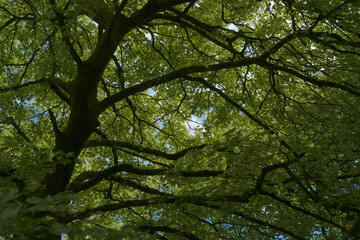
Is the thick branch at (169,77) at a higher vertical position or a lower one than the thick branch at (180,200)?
higher

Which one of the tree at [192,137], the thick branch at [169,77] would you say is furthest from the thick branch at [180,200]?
the thick branch at [169,77]

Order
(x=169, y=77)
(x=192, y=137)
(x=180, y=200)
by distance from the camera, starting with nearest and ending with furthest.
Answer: (x=180, y=200) → (x=169, y=77) → (x=192, y=137)

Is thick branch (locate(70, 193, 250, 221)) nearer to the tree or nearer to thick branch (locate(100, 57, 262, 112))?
the tree

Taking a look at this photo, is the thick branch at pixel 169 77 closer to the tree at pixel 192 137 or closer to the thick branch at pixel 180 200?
the tree at pixel 192 137

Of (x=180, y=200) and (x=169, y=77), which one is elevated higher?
(x=169, y=77)

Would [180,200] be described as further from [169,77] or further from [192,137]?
[192,137]

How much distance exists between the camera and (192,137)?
42.6ft

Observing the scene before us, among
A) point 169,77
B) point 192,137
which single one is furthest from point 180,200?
point 192,137

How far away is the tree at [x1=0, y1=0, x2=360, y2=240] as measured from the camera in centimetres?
509

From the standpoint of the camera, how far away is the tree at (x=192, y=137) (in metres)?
5.09

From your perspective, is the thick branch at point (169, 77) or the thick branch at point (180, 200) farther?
the thick branch at point (169, 77)

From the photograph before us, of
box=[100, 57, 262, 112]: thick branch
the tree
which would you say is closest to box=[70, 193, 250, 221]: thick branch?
the tree

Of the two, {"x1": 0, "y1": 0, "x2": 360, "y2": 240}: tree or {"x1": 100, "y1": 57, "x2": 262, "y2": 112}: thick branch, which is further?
{"x1": 100, "y1": 57, "x2": 262, "y2": 112}: thick branch

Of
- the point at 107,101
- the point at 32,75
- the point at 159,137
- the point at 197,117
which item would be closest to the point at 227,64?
the point at 107,101
